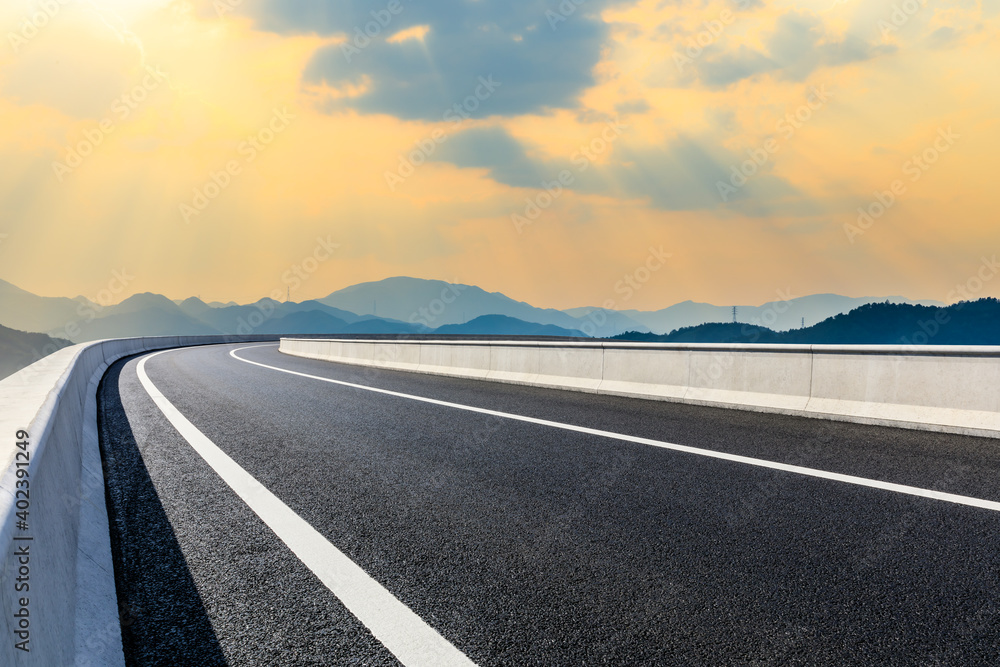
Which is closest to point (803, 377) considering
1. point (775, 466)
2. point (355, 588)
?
point (775, 466)

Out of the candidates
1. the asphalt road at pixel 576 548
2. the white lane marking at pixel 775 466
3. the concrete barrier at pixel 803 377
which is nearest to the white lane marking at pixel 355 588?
the asphalt road at pixel 576 548

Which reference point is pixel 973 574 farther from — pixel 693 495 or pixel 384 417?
pixel 384 417

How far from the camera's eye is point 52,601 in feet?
8.31

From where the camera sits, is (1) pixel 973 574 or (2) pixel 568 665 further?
(1) pixel 973 574

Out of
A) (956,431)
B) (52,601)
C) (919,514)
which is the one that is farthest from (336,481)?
(956,431)

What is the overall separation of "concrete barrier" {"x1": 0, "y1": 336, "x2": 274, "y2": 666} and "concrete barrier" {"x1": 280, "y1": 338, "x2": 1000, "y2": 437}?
868 cm

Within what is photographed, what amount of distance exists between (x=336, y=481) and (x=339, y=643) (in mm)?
3140

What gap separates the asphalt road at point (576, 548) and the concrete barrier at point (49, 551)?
15 cm

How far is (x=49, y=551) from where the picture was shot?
2762 mm

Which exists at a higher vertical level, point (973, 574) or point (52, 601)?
point (52, 601)

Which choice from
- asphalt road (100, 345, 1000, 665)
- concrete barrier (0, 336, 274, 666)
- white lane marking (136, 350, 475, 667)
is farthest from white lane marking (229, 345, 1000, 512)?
concrete barrier (0, 336, 274, 666)

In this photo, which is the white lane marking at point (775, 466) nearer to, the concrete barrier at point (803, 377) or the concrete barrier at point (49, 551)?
the concrete barrier at point (803, 377)

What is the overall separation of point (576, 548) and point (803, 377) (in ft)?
22.9

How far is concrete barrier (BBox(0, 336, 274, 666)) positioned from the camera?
2.02 m
